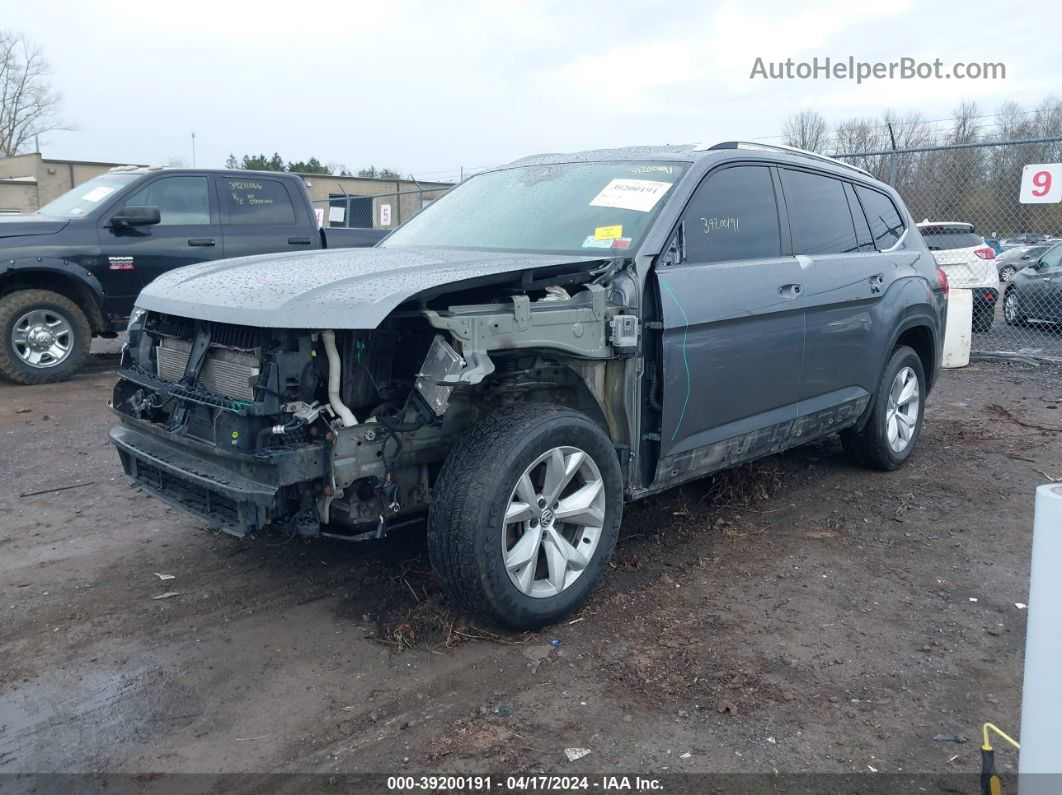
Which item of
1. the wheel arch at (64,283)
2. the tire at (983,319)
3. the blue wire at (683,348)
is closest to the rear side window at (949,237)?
the tire at (983,319)

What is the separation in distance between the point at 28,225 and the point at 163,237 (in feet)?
3.69

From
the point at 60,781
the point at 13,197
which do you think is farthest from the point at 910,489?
the point at 13,197

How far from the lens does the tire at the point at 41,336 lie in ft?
25.1

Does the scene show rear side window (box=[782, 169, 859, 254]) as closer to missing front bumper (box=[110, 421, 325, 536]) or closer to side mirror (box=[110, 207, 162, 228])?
missing front bumper (box=[110, 421, 325, 536])

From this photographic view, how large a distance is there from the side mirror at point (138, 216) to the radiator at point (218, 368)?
4.70m

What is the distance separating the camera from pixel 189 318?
3.37m

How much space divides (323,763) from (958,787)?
184 cm

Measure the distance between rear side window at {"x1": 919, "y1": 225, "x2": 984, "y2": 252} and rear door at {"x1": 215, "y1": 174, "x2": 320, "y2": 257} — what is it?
844cm

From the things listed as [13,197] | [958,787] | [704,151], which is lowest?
[958,787]

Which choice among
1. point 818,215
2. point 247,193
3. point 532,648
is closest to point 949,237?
point 818,215

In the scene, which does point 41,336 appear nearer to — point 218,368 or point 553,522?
point 218,368

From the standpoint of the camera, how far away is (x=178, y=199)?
28.2 ft

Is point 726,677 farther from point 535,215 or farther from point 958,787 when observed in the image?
point 535,215

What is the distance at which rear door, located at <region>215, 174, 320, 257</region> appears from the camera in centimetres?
884
